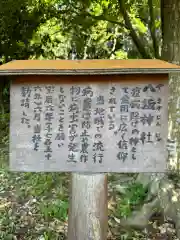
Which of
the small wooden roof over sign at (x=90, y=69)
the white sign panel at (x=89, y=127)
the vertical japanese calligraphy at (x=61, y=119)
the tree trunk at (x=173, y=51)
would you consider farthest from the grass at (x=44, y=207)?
the small wooden roof over sign at (x=90, y=69)

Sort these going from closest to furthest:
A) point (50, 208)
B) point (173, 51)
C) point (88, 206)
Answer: point (88, 206) < point (173, 51) < point (50, 208)

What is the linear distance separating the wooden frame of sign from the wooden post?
7.9 inches

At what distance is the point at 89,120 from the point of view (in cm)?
269

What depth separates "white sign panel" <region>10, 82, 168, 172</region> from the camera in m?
2.67

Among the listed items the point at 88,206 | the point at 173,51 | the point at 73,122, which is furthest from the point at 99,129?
the point at 173,51

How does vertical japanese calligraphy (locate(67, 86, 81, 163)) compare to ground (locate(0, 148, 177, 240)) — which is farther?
ground (locate(0, 148, 177, 240))

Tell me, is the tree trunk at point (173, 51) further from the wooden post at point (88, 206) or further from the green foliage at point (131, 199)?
the wooden post at point (88, 206)

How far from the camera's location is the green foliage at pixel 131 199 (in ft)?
13.7

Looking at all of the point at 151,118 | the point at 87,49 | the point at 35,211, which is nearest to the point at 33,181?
the point at 35,211

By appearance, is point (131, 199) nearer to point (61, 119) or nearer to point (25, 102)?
point (61, 119)

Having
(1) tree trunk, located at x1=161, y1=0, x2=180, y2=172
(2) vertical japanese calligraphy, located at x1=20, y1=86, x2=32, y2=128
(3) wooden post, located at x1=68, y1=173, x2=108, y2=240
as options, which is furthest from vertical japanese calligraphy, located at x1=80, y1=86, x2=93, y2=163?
(1) tree trunk, located at x1=161, y1=0, x2=180, y2=172

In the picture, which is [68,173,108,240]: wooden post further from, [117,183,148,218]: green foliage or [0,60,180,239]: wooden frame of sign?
[117,183,148,218]: green foliage

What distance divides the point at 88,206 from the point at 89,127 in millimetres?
718

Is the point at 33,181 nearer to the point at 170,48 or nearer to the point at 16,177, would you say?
the point at 16,177
